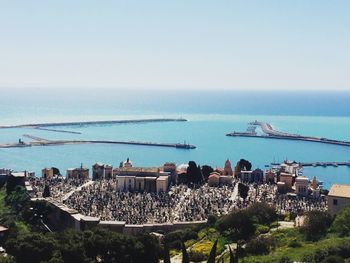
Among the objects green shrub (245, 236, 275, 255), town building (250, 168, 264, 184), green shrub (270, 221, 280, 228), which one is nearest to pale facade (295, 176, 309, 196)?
town building (250, 168, 264, 184)

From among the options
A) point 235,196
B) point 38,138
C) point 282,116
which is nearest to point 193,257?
point 235,196

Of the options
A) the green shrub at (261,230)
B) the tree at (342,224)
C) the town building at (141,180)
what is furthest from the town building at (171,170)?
the tree at (342,224)

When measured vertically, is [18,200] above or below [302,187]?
below

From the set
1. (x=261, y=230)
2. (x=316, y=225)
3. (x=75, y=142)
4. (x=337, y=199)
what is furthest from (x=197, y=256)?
(x=75, y=142)

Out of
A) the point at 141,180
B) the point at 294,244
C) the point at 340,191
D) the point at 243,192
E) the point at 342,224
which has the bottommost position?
the point at 141,180

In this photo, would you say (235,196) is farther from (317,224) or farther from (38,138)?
(38,138)

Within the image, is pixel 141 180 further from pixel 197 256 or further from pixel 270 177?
pixel 197 256

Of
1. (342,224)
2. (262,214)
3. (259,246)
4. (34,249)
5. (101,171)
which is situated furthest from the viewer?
(101,171)
